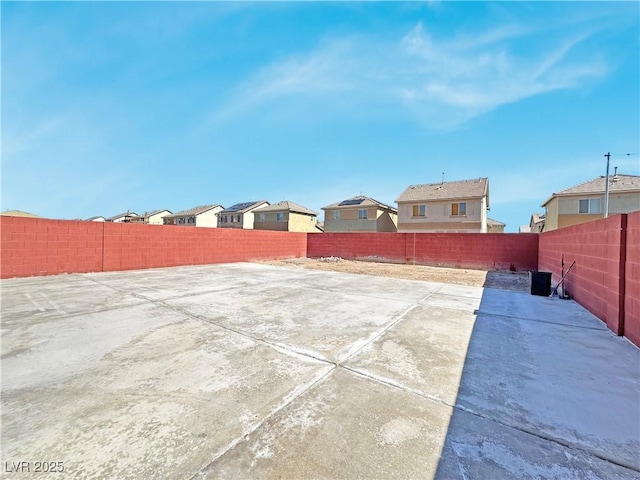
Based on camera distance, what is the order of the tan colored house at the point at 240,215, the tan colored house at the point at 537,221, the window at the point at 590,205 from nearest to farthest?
the window at the point at 590,205 < the tan colored house at the point at 537,221 < the tan colored house at the point at 240,215

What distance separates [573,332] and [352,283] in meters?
5.05

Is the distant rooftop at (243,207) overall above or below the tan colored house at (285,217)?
above

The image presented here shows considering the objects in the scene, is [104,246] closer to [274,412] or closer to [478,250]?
[274,412]

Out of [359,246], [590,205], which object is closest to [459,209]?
[590,205]

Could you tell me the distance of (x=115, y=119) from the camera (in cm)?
1107

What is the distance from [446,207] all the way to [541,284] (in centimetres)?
1531

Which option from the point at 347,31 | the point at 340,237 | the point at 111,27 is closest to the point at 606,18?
the point at 347,31

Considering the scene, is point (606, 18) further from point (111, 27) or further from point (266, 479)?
point (111, 27)

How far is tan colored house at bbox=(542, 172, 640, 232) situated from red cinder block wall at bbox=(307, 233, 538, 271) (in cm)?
872

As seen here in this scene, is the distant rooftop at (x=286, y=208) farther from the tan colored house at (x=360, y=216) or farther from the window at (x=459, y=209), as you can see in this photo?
the window at (x=459, y=209)

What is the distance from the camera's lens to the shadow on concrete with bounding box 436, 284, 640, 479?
1531 mm

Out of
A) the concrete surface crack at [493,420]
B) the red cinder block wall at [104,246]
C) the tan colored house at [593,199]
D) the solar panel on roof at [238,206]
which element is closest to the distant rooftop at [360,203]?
the solar panel on roof at [238,206]

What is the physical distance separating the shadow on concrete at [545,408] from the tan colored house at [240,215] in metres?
30.8

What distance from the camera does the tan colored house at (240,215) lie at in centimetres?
3212
